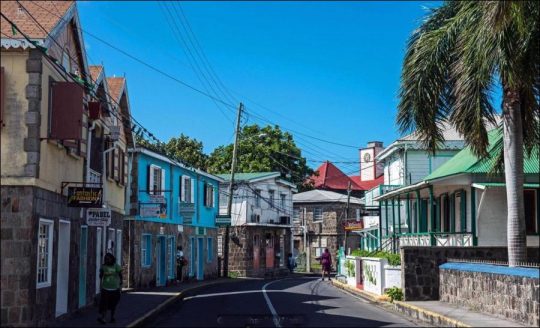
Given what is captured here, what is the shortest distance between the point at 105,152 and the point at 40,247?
7.08 meters

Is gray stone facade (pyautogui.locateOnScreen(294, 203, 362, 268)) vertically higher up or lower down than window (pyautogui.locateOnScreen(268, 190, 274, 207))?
lower down

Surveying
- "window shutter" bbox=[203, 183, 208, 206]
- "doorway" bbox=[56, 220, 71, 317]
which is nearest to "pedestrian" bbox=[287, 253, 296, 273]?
"window shutter" bbox=[203, 183, 208, 206]

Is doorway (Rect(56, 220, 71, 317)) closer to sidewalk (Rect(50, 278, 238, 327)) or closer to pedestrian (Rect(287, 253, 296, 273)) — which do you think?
sidewalk (Rect(50, 278, 238, 327))

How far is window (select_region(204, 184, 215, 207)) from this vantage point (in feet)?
143

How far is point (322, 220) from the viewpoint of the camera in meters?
65.1

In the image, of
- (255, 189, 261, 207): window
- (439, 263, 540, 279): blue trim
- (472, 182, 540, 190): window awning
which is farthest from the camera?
(255, 189, 261, 207): window

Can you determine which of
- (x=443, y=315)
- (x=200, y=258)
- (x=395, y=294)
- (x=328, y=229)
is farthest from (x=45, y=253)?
(x=328, y=229)

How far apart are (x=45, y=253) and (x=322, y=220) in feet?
165

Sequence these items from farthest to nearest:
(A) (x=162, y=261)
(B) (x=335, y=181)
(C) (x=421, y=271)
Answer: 1. (B) (x=335, y=181)
2. (A) (x=162, y=261)
3. (C) (x=421, y=271)

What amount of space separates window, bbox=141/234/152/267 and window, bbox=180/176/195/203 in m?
5.35

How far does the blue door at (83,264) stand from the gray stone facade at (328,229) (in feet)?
147

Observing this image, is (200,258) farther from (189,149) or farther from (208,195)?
(189,149)

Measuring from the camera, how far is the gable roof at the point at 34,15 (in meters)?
15.3

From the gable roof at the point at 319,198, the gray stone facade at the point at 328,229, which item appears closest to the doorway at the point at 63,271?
the gray stone facade at the point at 328,229
